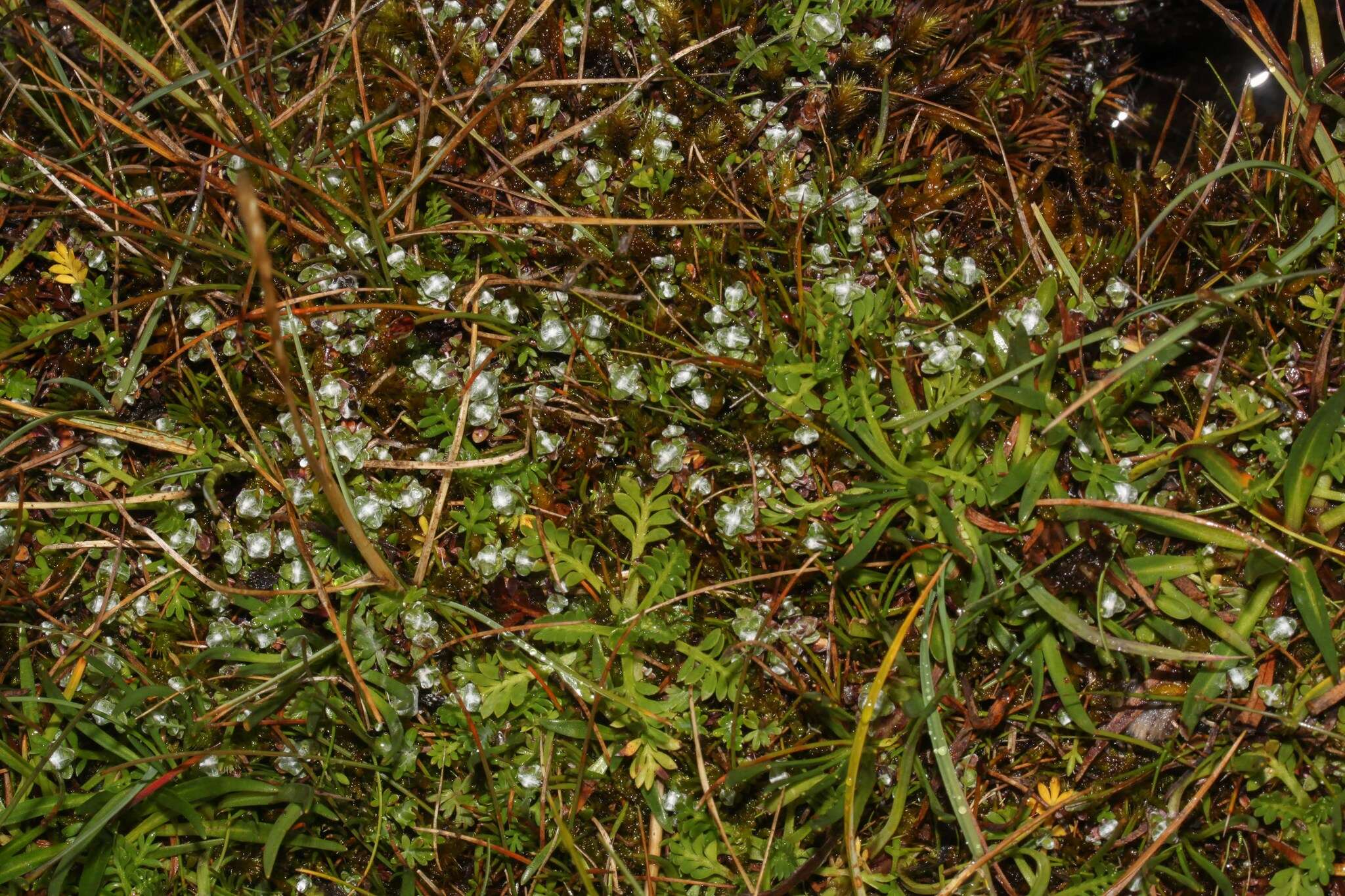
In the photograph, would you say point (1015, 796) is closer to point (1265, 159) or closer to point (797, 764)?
point (797, 764)

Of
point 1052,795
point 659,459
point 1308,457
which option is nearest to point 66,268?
point 659,459

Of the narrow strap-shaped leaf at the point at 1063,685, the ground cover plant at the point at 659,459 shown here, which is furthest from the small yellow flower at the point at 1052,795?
the narrow strap-shaped leaf at the point at 1063,685

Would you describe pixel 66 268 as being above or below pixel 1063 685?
above

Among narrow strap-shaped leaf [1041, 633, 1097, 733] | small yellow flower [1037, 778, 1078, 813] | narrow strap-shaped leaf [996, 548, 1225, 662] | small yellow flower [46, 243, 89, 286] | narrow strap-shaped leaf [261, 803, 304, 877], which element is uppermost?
small yellow flower [46, 243, 89, 286]

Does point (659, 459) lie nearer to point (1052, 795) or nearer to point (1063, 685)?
point (1063, 685)

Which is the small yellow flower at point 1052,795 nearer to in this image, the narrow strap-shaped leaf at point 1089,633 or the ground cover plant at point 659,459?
the ground cover plant at point 659,459

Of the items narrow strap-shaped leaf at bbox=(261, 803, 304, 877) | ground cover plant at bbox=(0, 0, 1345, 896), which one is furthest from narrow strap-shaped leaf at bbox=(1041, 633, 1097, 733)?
narrow strap-shaped leaf at bbox=(261, 803, 304, 877)

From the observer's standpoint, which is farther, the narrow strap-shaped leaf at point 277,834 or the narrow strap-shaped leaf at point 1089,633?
the narrow strap-shaped leaf at point 277,834

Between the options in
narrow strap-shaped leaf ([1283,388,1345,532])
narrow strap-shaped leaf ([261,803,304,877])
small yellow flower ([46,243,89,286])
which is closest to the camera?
narrow strap-shaped leaf ([1283,388,1345,532])

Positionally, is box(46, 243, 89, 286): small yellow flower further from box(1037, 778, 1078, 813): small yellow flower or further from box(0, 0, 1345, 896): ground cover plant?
box(1037, 778, 1078, 813): small yellow flower
